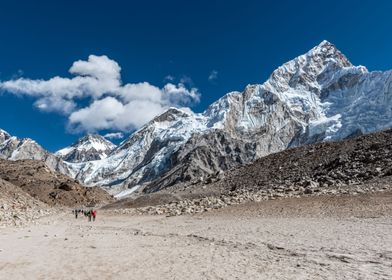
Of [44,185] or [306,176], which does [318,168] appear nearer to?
[306,176]

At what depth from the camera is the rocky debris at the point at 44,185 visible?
124 meters

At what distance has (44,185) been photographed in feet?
428

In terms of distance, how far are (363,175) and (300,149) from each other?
25.0 metres

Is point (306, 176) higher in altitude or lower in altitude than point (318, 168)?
lower

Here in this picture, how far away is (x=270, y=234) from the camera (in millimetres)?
22062

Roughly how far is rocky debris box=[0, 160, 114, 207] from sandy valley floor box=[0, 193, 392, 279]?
324 ft

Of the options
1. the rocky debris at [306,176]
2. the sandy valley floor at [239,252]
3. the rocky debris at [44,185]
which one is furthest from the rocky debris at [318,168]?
the rocky debris at [44,185]

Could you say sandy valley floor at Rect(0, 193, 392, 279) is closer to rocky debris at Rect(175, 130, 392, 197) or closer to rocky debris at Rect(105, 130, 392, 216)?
rocky debris at Rect(105, 130, 392, 216)

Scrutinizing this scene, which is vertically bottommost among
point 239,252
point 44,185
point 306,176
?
point 239,252

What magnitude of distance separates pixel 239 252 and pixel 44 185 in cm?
12271

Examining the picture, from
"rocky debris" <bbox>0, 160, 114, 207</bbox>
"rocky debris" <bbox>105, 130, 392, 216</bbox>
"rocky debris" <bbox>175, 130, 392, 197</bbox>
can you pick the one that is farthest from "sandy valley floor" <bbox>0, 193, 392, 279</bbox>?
"rocky debris" <bbox>0, 160, 114, 207</bbox>

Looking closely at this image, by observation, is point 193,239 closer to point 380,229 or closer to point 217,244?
point 217,244

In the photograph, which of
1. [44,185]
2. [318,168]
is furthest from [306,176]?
[44,185]

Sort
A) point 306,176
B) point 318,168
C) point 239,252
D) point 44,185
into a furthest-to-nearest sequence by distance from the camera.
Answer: point 44,185 < point 318,168 < point 306,176 < point 239,252
